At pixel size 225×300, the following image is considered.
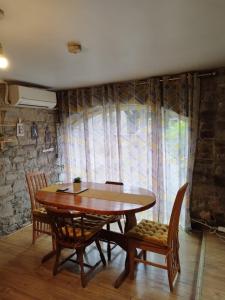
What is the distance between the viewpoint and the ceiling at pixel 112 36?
1417 millimetres

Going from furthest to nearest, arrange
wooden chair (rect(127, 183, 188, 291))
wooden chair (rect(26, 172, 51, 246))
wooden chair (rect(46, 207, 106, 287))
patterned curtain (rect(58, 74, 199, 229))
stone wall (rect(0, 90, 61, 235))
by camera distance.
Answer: stone wall (rect(0, 90, 61, 235))
patterned curtain (rect(58, 74, 199, 229))
wooden chair (rect(26, 172, 51, 246))
wooden chair (rect(46, 207, 106, 287))
wooden chair (rect(127, 183, 188, 291))

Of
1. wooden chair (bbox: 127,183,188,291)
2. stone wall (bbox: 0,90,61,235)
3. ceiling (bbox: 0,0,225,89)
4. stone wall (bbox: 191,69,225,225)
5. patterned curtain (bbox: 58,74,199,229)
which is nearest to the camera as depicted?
ceiling (bbox: 0,0,225,89)

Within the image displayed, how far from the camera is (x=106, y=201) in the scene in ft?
7.77

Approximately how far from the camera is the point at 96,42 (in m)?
1.95

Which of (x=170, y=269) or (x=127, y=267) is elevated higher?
A: (x=170, y=269)

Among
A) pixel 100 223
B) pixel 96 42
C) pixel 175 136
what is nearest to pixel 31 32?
pixel 96 42

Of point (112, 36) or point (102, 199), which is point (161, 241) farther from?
point (112, 36)

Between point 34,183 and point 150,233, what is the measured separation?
1783 mm

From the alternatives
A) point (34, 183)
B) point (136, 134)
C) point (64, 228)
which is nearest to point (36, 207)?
point (34, 183)

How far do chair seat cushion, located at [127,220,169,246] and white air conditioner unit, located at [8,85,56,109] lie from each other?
2.41 metres

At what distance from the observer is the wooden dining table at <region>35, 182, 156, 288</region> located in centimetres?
218

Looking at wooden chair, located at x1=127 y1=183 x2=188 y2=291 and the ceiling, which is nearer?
the ceiling

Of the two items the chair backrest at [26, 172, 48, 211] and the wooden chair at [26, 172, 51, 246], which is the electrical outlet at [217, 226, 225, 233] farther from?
the chair backrest at [26, 172, 48, 211]

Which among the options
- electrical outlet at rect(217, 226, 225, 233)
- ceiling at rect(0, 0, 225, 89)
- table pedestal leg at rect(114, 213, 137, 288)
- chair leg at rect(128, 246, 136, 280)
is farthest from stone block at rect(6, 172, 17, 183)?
electrical outlet at rect(217, 226, 225, 233)
